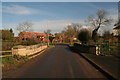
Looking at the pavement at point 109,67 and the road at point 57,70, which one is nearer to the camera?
the pavement at point 109,67

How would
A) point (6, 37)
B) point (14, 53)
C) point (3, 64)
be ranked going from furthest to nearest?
point (6, 37) → point (14, 53) → point (3, 64)

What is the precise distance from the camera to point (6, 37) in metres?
44.2

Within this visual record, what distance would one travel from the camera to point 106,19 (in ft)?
145

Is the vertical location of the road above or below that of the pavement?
below

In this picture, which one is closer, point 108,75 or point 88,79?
point 88,79

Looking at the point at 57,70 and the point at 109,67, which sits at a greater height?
the point at 109,67

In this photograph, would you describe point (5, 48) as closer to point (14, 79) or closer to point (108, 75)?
point (14, 79)

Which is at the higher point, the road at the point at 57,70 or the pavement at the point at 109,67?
the pavement at the point at 109,67

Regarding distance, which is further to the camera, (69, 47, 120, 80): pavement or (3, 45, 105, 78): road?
(3, 45, 105, 78): road

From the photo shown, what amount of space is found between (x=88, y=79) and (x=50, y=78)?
182 cm

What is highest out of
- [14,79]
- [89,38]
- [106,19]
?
[106,19]

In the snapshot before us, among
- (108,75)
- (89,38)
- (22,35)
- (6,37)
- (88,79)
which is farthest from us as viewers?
(22,35)

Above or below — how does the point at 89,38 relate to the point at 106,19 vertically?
below

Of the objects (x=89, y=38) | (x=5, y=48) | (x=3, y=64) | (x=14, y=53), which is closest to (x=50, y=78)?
(x=3, y=64)
